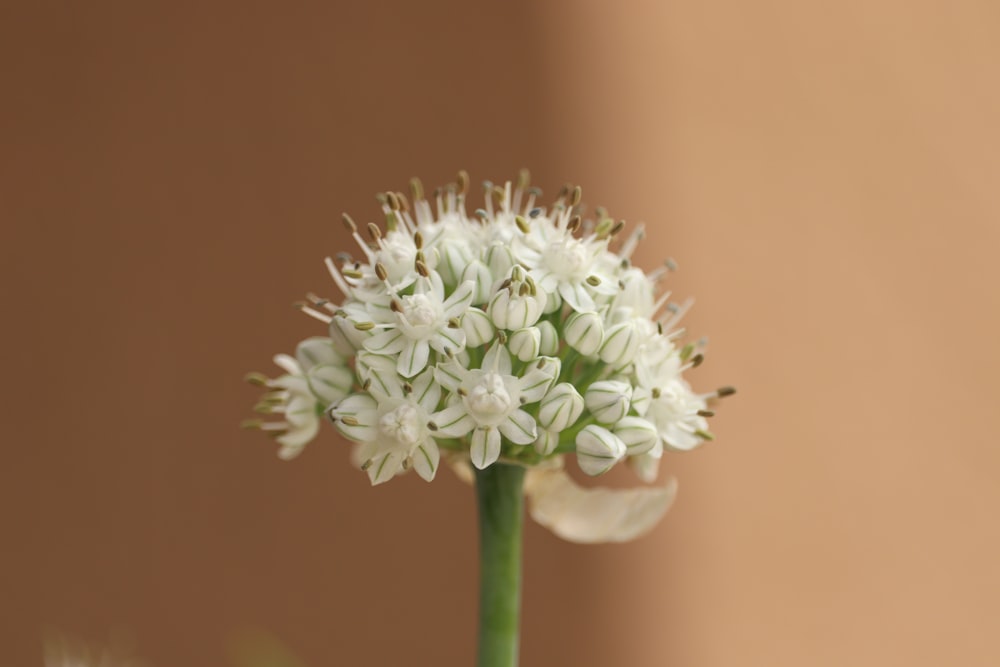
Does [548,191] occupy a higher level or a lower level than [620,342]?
higher

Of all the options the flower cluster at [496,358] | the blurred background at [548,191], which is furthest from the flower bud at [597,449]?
the blurred background at [548,191]

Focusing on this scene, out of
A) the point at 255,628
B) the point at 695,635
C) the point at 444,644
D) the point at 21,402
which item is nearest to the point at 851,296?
the point at 695,635

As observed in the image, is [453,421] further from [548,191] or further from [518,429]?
[548,191]

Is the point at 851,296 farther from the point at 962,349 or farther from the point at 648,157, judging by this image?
the point at 648,157

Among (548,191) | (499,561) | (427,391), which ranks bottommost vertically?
(499,561)

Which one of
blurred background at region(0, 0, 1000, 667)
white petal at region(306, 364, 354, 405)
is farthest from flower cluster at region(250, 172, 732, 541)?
blurred background at region(0, 0, 1000, 667)

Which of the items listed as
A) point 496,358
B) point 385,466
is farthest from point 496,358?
point 385,466

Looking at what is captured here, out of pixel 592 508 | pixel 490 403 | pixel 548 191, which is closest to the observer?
pixel 490 403
